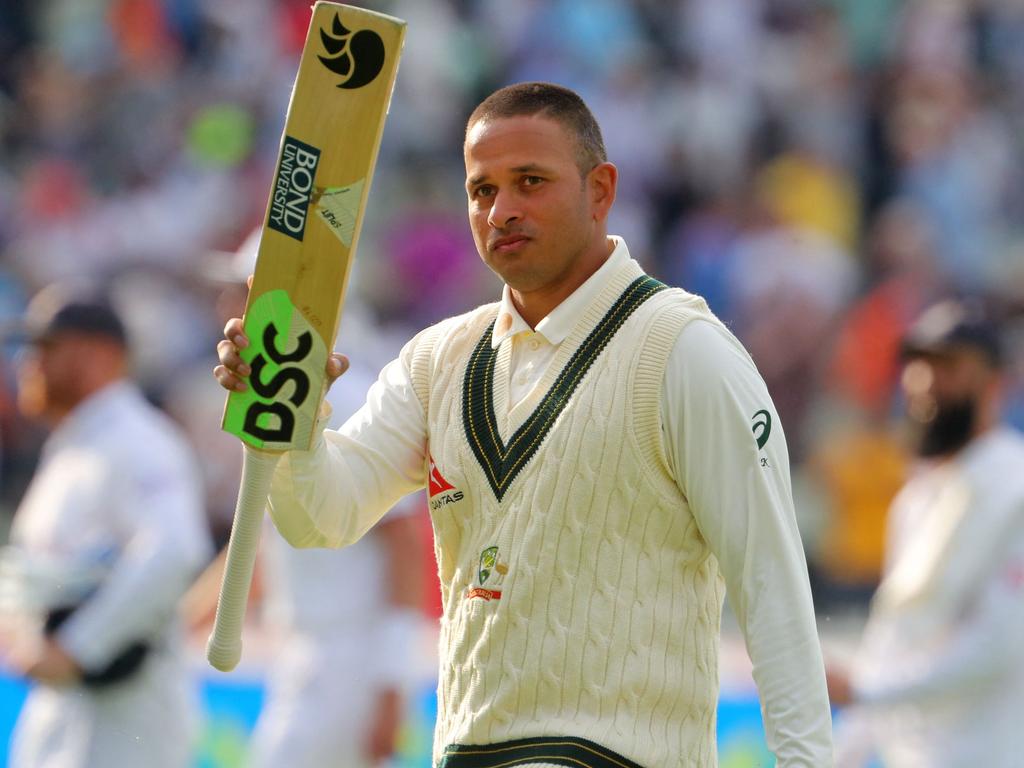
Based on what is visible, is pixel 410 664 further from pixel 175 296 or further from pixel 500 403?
pixel 175 296

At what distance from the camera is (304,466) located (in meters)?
3.32

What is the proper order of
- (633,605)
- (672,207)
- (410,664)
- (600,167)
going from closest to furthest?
1. (633,605)
2. (600,167)
3. (410,664)
4. (672,207)

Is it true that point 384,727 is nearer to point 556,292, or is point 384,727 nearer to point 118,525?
point 118,525

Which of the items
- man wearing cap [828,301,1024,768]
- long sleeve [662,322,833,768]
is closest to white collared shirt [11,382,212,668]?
man wearing cap [828,301,1024,768]

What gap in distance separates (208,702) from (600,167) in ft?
14.9

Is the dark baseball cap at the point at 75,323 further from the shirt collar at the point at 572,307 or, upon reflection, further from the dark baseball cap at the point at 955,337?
the shirt collar at the point at 572,307

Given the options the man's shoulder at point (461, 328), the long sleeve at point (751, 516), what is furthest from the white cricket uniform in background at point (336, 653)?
the long sleeve at point (751, 516)

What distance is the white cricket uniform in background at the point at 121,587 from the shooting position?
548 centimetres

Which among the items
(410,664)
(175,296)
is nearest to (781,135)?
(175,296)

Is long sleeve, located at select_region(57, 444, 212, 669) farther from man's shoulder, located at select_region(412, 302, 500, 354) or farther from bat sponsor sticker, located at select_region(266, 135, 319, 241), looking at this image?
bat sponsor sticker, located at select_region(266, 135, 319, 241)

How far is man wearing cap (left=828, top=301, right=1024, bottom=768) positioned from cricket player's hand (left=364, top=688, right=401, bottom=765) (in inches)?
54.2

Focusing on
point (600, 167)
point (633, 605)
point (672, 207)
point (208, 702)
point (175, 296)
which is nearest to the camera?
point (633, 605)

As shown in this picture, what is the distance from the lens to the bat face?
3.32m

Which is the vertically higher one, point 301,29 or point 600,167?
point 301,29
